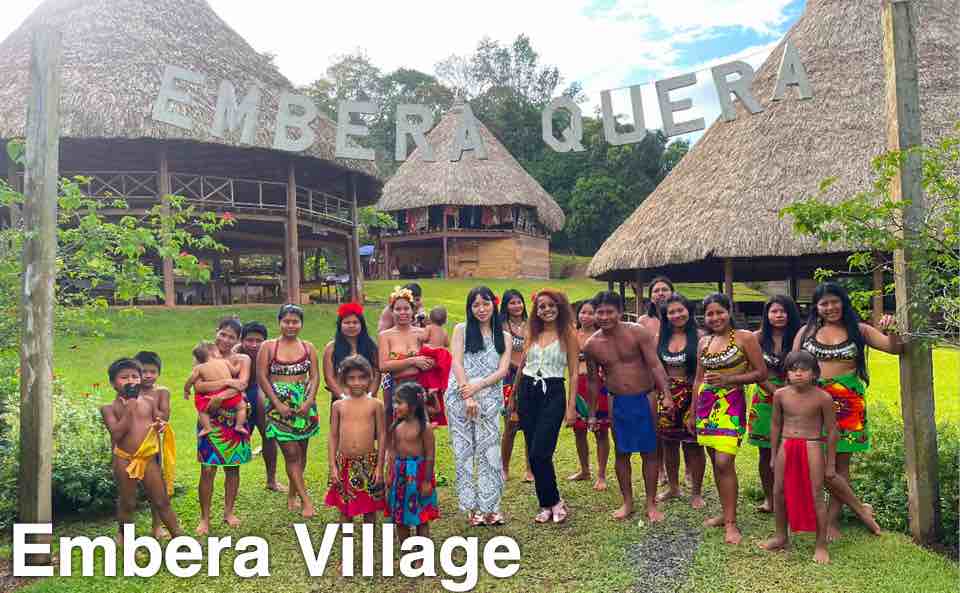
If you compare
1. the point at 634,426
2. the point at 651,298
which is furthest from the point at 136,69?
the point at 634,426

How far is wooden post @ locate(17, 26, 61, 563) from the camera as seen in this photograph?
3.88 m

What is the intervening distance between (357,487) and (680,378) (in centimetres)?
229

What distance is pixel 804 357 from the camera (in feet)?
12.9

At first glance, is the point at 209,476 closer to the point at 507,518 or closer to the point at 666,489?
the point at 507,518

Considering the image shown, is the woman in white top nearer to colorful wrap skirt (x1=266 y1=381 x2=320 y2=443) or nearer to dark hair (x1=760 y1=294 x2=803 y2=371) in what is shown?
dark hair (x1=760 y1=294 x2=803 y2=371)

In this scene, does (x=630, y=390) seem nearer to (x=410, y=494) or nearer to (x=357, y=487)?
(x=410, y=494)

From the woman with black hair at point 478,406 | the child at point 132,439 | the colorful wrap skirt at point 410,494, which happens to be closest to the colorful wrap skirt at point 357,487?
the colorful wrap skirt at point 410,494

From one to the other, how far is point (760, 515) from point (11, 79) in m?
16.9

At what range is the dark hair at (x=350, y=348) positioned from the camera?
4766 millimetres

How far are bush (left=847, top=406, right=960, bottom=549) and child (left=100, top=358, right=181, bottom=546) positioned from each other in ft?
14.5

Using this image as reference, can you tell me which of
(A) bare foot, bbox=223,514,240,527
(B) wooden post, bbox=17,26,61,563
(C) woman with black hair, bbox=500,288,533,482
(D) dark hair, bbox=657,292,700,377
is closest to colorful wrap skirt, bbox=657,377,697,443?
(D) dark hair, bbox=657,292,700,377

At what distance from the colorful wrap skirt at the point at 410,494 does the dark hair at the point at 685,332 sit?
1954 mm

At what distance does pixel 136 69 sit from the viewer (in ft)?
49.4

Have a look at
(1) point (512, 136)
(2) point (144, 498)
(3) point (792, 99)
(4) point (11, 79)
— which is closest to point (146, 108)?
(4) point (11, 79)
